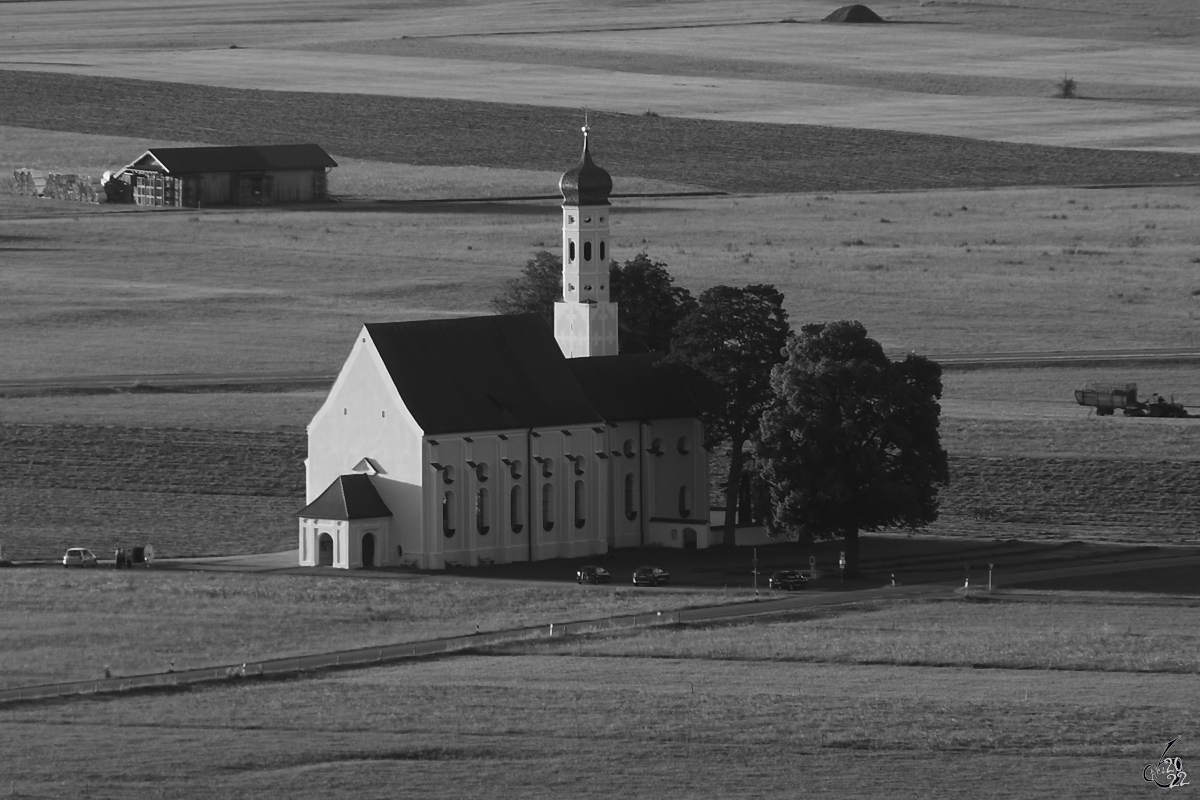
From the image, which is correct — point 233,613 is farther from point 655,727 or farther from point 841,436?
point 841,436

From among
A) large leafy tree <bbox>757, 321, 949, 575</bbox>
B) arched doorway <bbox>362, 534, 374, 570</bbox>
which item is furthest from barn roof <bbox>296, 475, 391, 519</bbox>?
large leafy tree <bbox>757, 321, 949, 575</bbox>

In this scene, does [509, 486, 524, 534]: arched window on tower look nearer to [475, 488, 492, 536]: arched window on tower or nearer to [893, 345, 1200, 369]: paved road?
[475, 488, 492, 536]: arched window on tower

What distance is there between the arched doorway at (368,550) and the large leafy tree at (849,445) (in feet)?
51.6

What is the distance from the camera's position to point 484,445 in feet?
375

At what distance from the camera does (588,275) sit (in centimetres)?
12312

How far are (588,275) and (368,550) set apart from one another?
718 inches

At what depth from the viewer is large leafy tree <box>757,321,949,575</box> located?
10912cm

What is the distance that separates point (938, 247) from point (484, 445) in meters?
75.5

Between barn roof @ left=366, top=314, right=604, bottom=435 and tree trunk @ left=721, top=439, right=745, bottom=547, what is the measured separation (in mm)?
5879

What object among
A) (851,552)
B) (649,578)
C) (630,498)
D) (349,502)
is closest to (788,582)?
(851,552)

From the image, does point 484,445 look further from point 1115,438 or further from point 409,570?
point 1115,438

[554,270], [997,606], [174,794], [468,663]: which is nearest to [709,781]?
[174,794]

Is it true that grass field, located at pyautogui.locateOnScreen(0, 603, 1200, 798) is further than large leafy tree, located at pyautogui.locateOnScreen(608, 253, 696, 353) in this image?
No

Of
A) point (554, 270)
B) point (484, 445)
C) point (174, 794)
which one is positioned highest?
point (554, 270)
